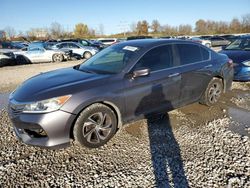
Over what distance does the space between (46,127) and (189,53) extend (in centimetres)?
318

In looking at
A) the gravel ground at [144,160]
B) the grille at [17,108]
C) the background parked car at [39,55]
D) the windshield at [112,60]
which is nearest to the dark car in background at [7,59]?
the background parked car at [39,55]

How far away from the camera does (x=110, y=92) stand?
3.65 m

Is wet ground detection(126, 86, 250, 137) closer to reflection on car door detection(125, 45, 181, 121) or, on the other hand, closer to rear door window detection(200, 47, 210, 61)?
reflection on car door detection(125, 45, 181, 121)

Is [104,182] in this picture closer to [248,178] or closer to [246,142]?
[248,178]

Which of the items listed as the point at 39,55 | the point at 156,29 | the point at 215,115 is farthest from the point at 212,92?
the point at 156,29

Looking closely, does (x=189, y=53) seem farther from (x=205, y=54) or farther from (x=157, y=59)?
(x=157, y=59)

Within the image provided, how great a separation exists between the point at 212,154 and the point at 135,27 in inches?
3612

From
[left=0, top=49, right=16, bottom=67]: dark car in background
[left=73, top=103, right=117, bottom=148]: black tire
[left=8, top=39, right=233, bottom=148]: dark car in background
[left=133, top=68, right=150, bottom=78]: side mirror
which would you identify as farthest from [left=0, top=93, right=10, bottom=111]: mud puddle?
[left=0, top=49, right=16, bottom=67]: dark car in background

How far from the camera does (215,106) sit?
5.53 meters

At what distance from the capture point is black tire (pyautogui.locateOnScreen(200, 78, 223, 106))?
5.24m

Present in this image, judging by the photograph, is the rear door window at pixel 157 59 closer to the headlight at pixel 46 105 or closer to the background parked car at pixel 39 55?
the headlight at pixel 46 105

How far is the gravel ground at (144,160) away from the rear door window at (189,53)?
4.19 feet

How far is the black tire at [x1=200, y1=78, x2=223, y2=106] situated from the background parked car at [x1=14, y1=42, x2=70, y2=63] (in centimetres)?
1382

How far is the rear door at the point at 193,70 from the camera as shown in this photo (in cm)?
464
